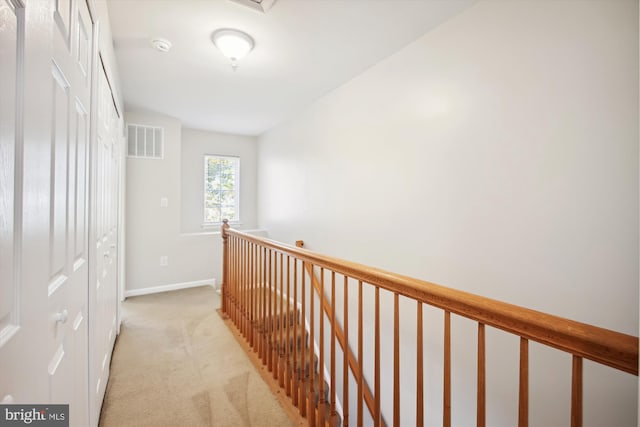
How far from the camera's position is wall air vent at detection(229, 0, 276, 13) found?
170 cm

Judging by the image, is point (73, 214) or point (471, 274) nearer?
point (73, 214)

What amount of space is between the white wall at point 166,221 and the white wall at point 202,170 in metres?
0.02

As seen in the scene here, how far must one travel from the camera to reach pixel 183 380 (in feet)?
6.21

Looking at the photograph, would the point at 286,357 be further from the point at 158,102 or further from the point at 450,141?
the point at 158,102

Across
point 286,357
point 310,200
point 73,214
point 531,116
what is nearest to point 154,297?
point 310,200

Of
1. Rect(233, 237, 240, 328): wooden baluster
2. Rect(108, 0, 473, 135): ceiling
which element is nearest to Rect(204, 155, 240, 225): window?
Rect(108, 0, 473, 135): ceiling

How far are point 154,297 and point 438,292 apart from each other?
3.81 meters

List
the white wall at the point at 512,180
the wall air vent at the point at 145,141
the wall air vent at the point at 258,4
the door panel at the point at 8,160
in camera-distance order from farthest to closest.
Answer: the wall air vent at the point at 145,141
the wall air vent at the point at 258,4
the white wall at the point at 512,180
the door panel at the point at 8,160

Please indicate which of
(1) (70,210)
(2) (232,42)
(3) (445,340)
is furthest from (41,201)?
(2) (232,42)

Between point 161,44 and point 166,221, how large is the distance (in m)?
2.48

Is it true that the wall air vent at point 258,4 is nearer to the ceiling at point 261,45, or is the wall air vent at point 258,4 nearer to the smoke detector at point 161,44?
the ceiling at point 261,45

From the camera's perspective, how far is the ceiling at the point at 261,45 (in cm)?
176

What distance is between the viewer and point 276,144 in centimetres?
438

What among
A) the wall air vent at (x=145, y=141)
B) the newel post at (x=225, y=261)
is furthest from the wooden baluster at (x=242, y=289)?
the wall air vent at (x=145, y=141)
